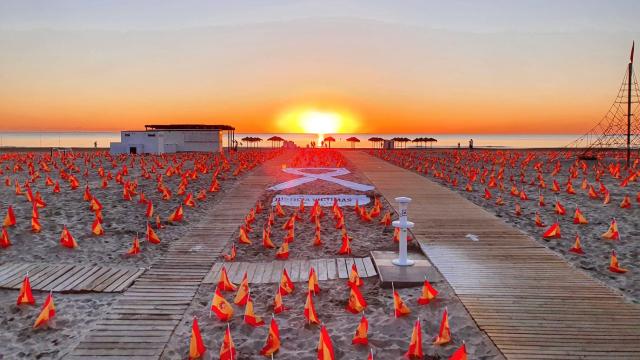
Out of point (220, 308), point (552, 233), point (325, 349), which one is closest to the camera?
point (325, 349)

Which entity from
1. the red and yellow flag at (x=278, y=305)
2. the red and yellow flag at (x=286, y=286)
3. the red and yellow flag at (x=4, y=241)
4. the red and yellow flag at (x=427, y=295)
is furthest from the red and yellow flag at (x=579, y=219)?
the red and yellow flag at (x=4, y=241)

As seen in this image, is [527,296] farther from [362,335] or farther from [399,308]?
[362,335]

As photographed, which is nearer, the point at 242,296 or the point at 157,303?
the point at 157,303

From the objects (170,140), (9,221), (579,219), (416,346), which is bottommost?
(416,346)

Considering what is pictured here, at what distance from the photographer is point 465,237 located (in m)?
13.2

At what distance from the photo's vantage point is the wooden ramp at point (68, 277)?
9836 millimetres

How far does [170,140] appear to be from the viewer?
56.9m

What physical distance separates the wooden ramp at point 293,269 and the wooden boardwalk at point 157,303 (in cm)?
64

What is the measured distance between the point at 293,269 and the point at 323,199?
363 inches

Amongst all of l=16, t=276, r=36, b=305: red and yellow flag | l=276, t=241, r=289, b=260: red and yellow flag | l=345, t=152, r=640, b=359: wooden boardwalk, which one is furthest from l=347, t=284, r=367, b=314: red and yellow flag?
l=16, t=276, r=36, b=305: red and yellow flag

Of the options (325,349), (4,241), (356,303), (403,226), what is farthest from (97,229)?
(325,349)

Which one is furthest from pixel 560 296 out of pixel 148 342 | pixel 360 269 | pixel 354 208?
pixel 354 208

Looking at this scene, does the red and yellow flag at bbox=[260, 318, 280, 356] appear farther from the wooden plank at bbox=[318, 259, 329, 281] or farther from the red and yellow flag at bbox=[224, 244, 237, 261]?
the red and yellow flag at bbox=[224, 244, 237, 261]

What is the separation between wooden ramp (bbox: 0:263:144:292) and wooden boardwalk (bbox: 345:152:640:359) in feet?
25.1
